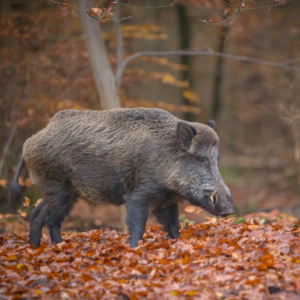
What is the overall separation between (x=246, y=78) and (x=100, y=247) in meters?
15.6

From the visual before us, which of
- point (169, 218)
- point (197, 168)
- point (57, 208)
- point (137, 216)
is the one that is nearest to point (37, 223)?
point (57, 208)

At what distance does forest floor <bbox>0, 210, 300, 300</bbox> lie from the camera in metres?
3.45

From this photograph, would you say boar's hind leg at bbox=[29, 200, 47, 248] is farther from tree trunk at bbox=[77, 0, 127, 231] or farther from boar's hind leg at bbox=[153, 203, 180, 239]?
tree trunk at bbox=[77, 0, 127, 231]

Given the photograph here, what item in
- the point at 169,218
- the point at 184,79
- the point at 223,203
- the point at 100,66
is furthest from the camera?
the point at 184,79

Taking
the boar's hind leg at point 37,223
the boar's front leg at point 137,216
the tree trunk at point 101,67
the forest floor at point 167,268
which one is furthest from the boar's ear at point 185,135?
the tree trunk at point 101,67

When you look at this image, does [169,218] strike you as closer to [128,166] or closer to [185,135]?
[128,166]

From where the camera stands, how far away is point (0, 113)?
9148 mm

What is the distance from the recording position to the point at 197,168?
16.9 ft

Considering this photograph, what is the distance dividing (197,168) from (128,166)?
0.94 meters

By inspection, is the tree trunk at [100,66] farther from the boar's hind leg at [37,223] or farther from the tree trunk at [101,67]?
the boar's hind leg at [37,223]

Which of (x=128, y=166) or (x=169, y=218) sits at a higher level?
(x=128, y=166)

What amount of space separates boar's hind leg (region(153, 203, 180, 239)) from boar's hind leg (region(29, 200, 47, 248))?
5.74ft

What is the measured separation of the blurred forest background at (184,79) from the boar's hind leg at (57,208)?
2640mm

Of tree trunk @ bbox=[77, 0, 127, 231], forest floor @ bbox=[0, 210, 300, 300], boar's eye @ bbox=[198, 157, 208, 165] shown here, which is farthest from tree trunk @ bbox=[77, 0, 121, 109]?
forest floor @ bbox=[0, 210, 300, 300]
